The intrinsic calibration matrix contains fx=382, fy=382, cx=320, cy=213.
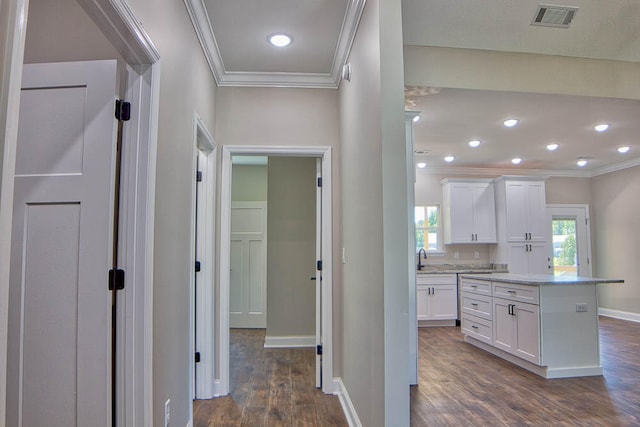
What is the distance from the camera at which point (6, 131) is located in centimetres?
81

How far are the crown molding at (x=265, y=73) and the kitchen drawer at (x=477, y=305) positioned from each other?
311 cm

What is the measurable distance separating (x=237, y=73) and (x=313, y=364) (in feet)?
9.77

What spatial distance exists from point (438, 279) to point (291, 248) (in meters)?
2.82

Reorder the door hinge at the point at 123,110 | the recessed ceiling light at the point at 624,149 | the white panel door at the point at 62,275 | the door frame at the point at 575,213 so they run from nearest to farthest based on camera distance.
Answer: the white panel door at the point at 62,275 < the door hinge at the point at 123,110 < the recessed ceiling light at the point at 624,149 < the door frame at the point at 575,213

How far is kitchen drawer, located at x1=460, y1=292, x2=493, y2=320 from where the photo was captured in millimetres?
4535

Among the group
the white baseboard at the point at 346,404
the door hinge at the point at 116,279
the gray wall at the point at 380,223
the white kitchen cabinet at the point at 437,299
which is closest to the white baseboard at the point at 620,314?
the white kitchen cabinet at the point at 437,299

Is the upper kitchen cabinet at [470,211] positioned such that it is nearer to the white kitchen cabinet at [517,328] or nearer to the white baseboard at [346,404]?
the white kitchen cabinet at [517,328]

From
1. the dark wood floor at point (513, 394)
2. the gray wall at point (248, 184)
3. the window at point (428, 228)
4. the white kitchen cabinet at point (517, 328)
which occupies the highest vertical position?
the gray wall at point (248, 184)

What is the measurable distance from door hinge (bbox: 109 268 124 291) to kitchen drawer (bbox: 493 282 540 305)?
366 cm

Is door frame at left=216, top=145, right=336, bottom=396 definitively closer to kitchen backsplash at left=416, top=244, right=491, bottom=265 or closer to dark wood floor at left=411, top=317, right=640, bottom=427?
dark wood floor at left=411, top=317, right=640, bottom=427

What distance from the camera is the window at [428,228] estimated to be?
7.03 metres

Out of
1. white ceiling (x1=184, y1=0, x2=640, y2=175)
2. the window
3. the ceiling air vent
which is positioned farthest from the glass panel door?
the ceiling air vent

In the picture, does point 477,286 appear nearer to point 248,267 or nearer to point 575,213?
point 248,267

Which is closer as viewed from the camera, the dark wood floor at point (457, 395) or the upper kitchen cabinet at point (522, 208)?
the dark wood floor at point (457, 395)
